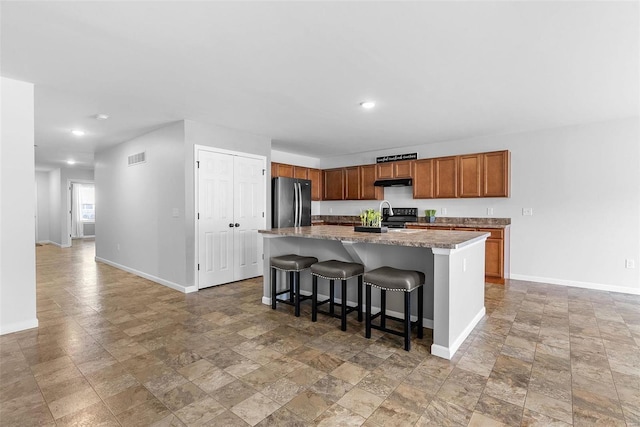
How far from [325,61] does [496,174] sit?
3807mm

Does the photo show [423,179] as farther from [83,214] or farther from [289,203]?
[83,214]

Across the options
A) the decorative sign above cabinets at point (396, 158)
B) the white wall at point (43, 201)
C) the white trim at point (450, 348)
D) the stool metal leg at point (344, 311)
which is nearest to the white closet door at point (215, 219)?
the stool metal leg at point (344, 311)

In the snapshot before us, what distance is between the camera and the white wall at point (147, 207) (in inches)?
175

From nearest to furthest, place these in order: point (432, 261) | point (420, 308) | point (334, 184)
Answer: point (420, 308) → point (432, 261) → point (334, 184)

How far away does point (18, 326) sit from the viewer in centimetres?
298

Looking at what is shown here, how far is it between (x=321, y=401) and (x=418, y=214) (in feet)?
15.9

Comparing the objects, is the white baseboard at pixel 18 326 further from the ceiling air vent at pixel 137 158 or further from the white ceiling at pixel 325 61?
the ceiling air vent at pixel 137 158

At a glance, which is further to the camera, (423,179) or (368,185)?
(368,185)

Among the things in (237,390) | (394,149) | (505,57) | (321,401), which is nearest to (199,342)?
(237,390)

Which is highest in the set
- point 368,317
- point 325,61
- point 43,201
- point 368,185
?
point 325,61

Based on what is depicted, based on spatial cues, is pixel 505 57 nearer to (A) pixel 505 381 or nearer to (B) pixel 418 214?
(A) pixel 505 381

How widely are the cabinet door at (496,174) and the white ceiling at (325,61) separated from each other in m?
0.68

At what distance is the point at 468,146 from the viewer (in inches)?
217

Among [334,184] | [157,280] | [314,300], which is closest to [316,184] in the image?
[334,184]
